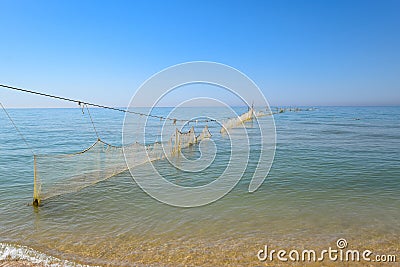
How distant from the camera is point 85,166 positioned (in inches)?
387

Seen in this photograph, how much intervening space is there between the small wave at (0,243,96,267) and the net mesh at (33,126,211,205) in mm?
1974

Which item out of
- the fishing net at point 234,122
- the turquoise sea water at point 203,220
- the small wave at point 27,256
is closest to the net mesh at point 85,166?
the turquoise sea water at point 203,220

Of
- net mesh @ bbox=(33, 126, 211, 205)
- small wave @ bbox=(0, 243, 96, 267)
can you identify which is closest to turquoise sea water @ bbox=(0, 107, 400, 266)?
small wave @ bbox=(0, 243, 96, 267)

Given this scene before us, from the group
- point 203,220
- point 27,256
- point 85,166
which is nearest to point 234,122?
point 85,166

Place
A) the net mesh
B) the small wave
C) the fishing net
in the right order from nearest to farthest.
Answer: the small wave < the net mesh < the fishing net

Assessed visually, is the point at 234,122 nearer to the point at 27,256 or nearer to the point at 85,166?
the point at 85,166

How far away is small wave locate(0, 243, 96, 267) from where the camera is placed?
4156 millimetres

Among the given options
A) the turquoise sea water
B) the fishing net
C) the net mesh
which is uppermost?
the fishing net

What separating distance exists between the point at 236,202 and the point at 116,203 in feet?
9.83

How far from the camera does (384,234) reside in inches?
201

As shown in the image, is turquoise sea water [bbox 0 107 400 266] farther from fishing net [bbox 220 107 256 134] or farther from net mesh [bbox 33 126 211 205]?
fishing net [bbox 220 107 256 134]

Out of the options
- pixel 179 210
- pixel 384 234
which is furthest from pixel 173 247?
pixel 384 234

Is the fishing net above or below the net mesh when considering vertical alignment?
above

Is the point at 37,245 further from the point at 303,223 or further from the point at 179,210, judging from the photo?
the point at 303,223
